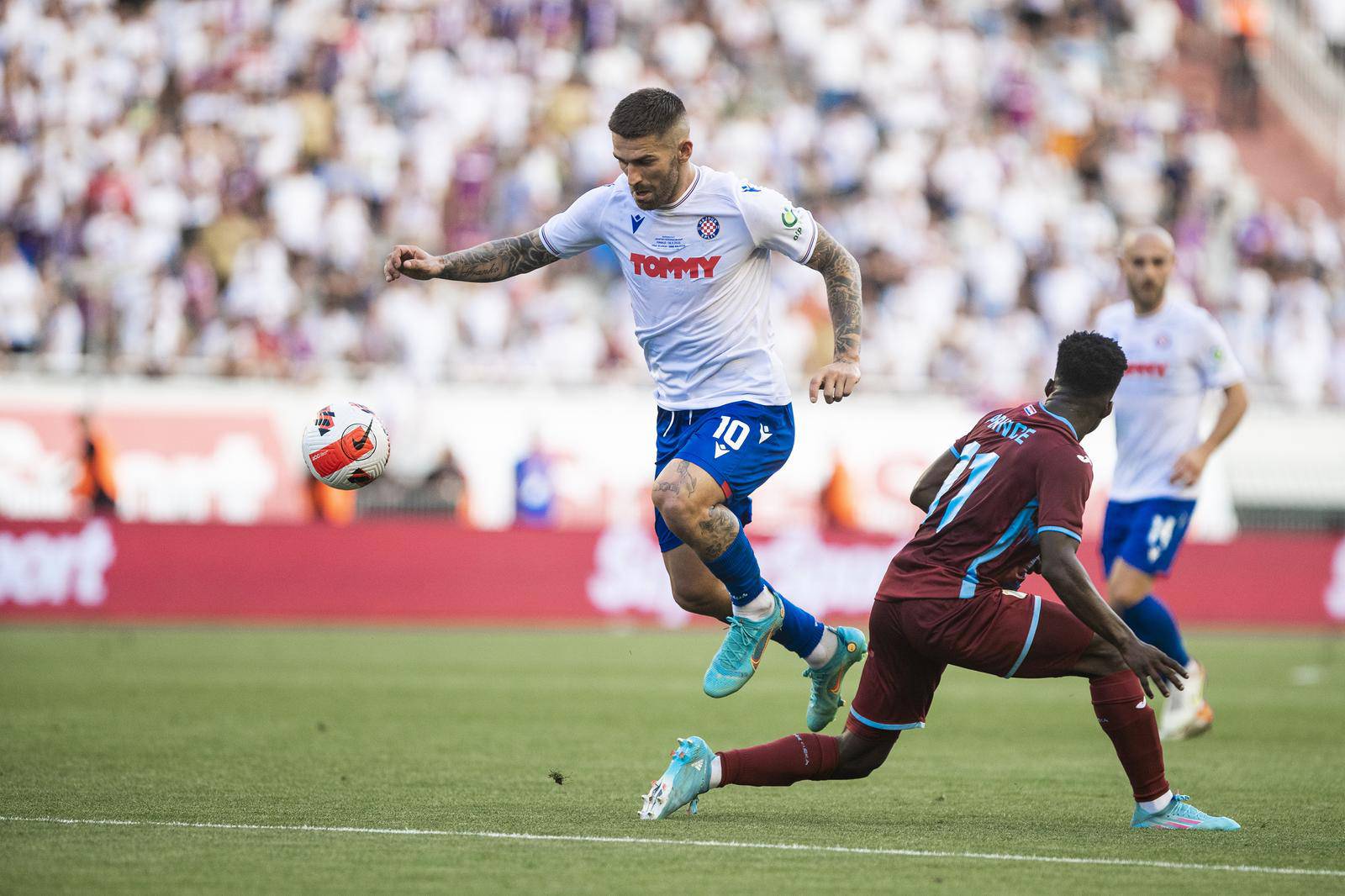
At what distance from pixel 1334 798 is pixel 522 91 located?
18.7 meters

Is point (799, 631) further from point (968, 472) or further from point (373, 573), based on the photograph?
point (373, 573)

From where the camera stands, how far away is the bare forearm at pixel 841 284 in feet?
25.4

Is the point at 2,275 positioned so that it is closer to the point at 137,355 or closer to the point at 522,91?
the point at 137,355

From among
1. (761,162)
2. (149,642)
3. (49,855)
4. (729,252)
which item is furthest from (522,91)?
(49,855)

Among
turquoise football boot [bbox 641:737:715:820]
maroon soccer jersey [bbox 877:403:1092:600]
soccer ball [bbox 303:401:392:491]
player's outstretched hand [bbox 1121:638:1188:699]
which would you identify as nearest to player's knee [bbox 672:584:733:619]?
turquoise football boot [bbox 641:737:715:820]

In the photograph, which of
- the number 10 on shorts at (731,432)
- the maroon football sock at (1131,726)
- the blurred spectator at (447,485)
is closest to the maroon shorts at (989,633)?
the maroon football sock at (1131,726)

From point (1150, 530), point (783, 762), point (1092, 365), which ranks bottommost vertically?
point (783, 762)

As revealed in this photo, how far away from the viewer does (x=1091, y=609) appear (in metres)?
6.46

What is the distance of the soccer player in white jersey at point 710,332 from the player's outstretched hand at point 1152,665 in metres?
1.81

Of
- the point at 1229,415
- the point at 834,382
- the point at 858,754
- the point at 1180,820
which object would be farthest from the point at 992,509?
the point at 1229,415

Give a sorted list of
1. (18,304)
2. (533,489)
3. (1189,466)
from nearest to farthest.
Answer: (1189,466), (18,304), (533,489)

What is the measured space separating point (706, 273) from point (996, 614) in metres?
2.05

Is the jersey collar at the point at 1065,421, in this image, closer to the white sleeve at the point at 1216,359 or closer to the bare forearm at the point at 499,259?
the bare forearm at the point at 499,259

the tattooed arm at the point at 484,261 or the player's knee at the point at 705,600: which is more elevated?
the tattooed arm at the point at 484,261
